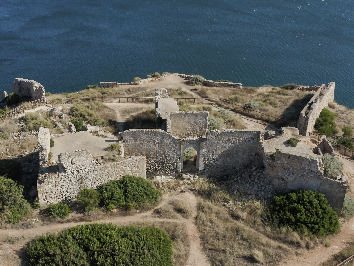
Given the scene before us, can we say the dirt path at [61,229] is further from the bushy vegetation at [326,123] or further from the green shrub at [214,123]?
the bushy vegetation at [326,123]

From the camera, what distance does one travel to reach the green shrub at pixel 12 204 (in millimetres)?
17844

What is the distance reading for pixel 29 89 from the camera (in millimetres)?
33562

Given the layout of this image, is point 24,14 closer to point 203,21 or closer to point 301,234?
point 203,21

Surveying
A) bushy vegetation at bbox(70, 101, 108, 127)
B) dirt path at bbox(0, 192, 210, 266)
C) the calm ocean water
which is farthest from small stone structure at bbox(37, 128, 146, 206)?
the calm ocean water

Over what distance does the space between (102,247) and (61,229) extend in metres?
2.45

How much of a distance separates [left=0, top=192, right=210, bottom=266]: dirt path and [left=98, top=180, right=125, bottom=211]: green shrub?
2.45 ft

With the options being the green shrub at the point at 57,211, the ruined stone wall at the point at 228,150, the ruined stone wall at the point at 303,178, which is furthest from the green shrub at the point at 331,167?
the green shrub at the point at 57,211

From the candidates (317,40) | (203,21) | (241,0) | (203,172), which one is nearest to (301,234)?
(203,172)

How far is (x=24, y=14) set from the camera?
6656cm

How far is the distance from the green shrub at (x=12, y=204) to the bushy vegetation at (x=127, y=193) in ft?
12.5

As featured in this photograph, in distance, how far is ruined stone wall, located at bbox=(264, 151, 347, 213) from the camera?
19141 mm

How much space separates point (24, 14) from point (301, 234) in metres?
64.1

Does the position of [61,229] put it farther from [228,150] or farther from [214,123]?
[214,123]

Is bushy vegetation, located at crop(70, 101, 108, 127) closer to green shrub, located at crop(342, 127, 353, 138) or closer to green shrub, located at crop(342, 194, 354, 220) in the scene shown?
green shrub, located at crop(342, 194, 354, 220)
